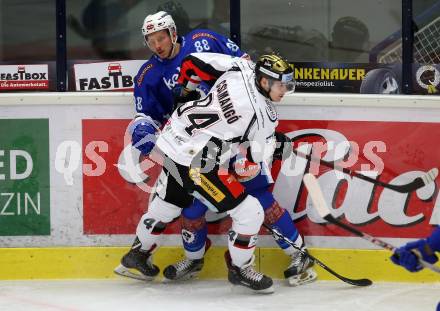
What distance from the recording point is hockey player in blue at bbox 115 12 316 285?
4574 millimetres

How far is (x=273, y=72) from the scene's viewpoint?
4.25m

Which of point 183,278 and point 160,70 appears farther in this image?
point 183,278

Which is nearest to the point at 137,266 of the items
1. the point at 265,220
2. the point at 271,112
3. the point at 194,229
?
the point at 194,229

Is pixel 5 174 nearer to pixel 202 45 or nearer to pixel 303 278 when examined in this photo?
pixel 202 45

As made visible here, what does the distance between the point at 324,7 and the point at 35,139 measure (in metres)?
1.56

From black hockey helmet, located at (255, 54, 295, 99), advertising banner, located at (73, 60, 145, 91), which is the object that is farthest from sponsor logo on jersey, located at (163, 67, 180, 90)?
black hockey helmet, located at (255, 54, 295, 99)

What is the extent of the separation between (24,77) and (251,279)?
1.53m

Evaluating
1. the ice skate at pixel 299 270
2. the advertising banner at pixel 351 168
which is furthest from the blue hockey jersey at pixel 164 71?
the ice skate at pixel 299 270

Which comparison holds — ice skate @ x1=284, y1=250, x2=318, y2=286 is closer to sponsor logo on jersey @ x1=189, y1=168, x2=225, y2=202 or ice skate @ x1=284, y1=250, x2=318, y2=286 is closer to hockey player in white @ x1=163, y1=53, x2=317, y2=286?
hockey player in white @ x1=163, y1=53, x2=317, y2=286

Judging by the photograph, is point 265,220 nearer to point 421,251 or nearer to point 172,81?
point 172,81

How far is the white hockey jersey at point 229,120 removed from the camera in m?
4.27

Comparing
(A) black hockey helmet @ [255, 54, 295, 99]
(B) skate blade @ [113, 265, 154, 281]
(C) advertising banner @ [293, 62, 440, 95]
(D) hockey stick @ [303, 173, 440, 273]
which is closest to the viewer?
(D) hockey stick @ [303, 173, 440, 273]

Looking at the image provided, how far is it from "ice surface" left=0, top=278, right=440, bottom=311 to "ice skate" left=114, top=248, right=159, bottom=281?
0.05 m

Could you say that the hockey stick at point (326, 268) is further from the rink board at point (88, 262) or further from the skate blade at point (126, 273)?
the skate blade at point (126, 273)
